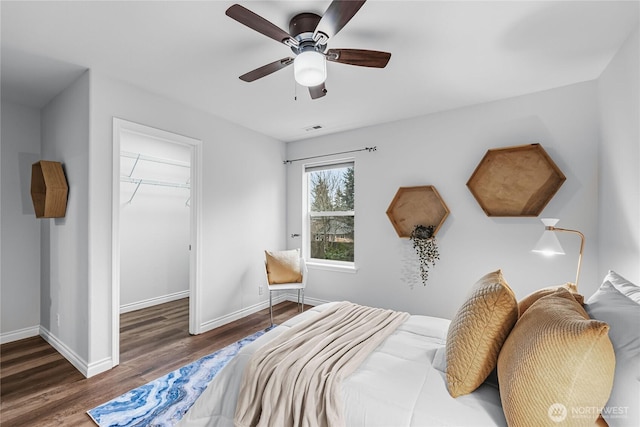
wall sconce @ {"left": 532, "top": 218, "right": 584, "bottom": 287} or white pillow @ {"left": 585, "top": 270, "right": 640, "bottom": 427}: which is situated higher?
Answer: wall sconce @ {"left": 532, "top": 218, "right": 584, "bottom": 287}

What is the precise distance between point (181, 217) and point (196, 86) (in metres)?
2.62

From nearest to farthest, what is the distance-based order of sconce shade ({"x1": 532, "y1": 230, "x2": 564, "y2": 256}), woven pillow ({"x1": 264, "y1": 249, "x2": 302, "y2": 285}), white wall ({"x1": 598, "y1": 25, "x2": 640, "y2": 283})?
1. white wall ({"x1": 598, "y1": 25, "x2": 640, "y2": 283})
2. sconce shade ({"x1": 532, "y1": 230, "x2": 564, "y2": 256})
3. woven pillow ({"x1": 264, "y1": 249, "x2": 302, "y2": 285})

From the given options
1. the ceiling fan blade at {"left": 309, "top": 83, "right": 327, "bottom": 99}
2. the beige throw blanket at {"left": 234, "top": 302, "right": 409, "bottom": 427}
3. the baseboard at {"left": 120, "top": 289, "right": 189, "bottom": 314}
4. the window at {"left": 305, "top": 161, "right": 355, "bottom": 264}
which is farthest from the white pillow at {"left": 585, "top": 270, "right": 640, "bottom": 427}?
the baseboard at {"left": 120, "top": 289, "right": 189, "bottom": 314}

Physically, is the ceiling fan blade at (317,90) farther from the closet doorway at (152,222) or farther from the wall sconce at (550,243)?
the closet doorway at (152,222)

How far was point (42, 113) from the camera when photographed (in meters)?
3.32

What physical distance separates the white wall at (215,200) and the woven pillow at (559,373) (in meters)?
3.00

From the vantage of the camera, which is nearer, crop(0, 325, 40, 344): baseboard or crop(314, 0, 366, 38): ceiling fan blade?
crop(314, 0, 366, 38): ceiling fan blade

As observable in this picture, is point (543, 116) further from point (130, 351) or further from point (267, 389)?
point (130, 351)

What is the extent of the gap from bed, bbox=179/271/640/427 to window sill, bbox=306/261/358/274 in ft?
6.84

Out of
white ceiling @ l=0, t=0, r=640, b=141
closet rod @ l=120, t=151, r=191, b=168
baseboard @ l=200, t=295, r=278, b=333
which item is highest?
white ceiling @ l=0, t=0, r=640, b=141

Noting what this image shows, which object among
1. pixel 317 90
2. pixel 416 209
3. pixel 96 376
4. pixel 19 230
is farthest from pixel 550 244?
pixel 19 230

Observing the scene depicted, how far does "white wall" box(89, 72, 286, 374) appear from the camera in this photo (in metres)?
2.51

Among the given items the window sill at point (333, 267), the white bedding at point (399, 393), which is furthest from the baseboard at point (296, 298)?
the white bedding at point (399, 393)

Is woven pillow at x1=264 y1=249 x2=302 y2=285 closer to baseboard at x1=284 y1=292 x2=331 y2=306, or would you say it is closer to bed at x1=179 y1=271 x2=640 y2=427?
baseboard at x1=284 y1=292 x2=331 y2=306
